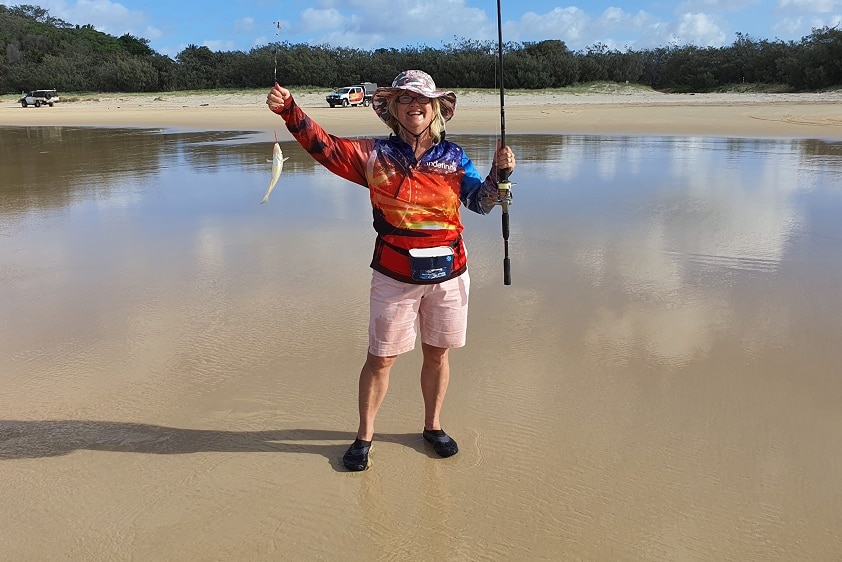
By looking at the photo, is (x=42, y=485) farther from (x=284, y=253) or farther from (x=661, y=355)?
(x=284, y=253)

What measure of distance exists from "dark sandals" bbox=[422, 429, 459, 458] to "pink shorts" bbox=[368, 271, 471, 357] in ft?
1.51

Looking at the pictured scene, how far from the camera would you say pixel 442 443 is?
3.15 m

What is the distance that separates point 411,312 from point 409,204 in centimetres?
49

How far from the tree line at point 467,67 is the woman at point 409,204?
4356 cm

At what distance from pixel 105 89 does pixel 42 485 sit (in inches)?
2847

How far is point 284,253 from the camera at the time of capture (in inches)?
259

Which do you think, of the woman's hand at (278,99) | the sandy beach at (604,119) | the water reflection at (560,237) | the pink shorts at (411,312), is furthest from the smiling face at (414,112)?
the sandy beach at (604,119)

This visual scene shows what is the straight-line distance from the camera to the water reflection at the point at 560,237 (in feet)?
15.8

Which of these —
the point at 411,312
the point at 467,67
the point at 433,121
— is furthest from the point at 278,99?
the point at 467,67

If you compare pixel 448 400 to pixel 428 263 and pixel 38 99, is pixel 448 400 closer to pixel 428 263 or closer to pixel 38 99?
pixel 428 263

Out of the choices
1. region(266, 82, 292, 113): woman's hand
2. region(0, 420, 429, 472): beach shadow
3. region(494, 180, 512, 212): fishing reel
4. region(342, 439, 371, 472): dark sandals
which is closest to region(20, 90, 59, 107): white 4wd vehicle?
region(0, 420, 429, 472): beach shadow

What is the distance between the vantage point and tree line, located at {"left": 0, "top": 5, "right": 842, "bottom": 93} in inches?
1807

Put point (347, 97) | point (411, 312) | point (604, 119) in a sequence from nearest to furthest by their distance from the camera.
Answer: point (411, 312)
point (604, 119)
point (347, 97)

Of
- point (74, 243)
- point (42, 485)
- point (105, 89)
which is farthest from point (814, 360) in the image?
point (105, 89)
